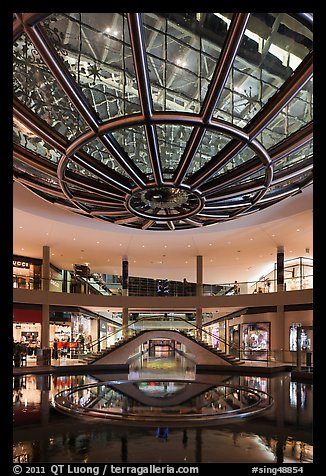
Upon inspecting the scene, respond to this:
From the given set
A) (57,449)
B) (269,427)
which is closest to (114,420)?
(57,449)

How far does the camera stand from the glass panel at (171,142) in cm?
1267

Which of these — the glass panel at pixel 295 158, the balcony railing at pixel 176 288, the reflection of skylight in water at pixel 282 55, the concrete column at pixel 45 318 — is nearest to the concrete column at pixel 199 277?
the balcony railing at pixel 176 288

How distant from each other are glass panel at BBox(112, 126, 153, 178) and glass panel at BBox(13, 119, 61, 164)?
2.17 m

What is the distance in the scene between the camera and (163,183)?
591 inches

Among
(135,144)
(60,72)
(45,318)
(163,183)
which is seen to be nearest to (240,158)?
(163,183)

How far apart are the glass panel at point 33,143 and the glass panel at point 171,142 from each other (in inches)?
134

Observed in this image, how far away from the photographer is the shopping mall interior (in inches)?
333

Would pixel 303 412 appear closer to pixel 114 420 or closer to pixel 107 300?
pixel 114 420

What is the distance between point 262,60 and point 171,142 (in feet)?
14.9

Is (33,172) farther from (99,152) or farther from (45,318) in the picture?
(45,318)
